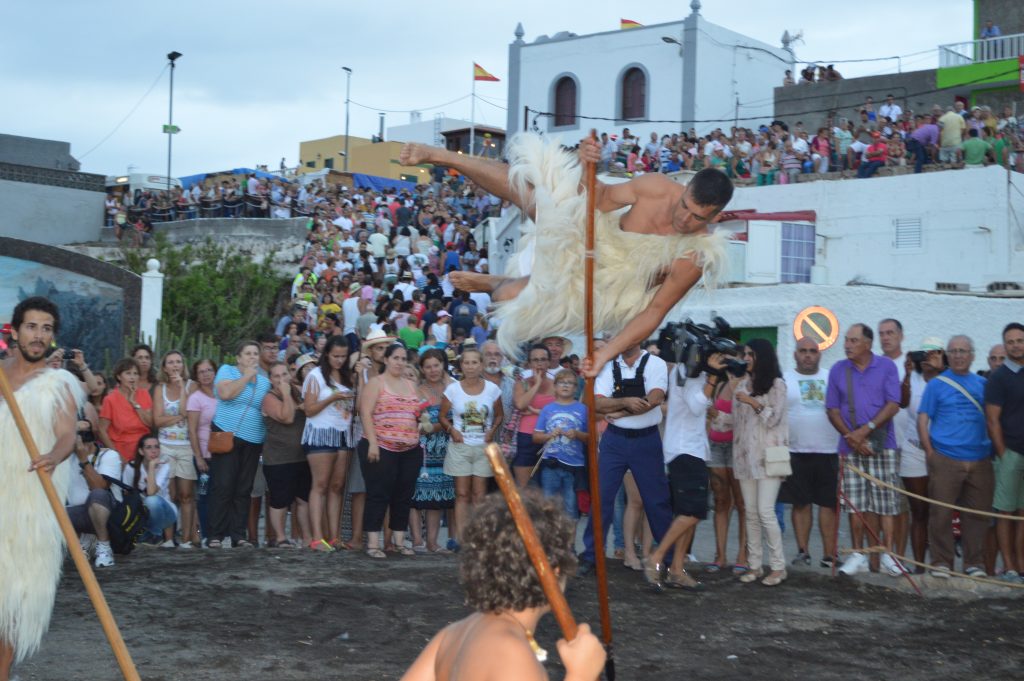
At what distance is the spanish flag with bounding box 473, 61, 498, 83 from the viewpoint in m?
34.7

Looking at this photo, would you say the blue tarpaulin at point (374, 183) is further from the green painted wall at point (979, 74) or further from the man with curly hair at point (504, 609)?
the man with curly hair at point (504, 609)

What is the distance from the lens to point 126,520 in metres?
7.77

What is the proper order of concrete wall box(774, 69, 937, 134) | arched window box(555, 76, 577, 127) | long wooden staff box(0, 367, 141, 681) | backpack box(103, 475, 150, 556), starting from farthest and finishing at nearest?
arched window box(555, 76, 577, 127), concrete wall box(774, 69, 937, 134), backpack box(103, 475, 150, 556), long wooden staff box(0, 367, 141, 681)

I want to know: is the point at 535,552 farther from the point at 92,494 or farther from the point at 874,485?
A: the point at 874,485

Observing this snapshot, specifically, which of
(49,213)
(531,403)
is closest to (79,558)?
(531,403)

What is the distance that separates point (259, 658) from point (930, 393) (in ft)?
16.7

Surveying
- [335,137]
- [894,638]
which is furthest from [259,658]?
[335,137]

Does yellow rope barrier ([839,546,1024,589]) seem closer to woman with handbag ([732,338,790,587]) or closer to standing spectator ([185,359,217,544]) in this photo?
woman with handbag ([732,338,790,587])

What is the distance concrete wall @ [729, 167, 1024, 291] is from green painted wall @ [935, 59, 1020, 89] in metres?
7.09

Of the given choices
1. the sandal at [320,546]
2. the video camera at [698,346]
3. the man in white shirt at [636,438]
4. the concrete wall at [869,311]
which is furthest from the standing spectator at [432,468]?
the concrete wall at [869,311]

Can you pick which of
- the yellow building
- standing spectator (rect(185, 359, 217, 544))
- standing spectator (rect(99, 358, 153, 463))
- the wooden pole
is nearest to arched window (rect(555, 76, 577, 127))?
the yellow building

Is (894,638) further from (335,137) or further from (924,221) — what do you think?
(335,137)

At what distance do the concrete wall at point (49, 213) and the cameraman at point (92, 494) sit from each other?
18.9 meters

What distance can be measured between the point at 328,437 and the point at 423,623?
255cm
